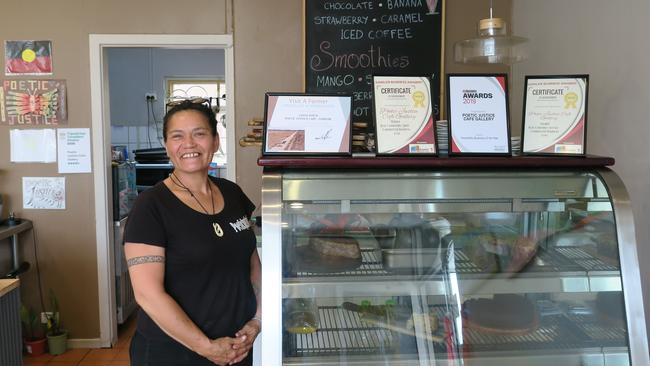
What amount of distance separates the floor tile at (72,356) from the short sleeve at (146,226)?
2327 mm

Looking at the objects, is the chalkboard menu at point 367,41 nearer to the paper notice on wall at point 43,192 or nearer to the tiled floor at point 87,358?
the paper notice on wall at point 43,192

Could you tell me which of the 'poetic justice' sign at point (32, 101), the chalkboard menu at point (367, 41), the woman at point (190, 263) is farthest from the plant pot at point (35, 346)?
the chalkboard menu at point (367, 41)

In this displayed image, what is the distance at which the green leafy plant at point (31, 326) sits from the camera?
345 cm

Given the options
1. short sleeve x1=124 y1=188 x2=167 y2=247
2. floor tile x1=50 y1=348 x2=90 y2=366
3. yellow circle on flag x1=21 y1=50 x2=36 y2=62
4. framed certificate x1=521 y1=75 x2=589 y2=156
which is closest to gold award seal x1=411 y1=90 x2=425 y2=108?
framed certificate x1=521 y1=75 x2=589 y2=156

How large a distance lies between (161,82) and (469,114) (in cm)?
527

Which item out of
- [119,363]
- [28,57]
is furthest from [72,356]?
[28,57]

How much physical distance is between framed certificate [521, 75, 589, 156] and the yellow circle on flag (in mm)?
3053

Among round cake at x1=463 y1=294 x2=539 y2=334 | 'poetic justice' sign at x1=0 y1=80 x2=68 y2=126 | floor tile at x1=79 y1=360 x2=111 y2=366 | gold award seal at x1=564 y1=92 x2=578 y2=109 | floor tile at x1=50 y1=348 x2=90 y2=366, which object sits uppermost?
'poetic justice' sign at x1=0 y1=80 x2=68 y2=126

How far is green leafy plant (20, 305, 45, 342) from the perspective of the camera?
345 centimetres

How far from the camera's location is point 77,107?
3.40 metres

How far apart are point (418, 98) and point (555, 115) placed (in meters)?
0.39

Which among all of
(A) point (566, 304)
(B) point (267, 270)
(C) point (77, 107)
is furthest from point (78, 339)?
(A) point (566, 304)

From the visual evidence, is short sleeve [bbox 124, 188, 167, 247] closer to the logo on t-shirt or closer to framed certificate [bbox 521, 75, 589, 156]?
the logo on t-shirt

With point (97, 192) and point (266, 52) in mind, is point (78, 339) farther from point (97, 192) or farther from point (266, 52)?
point (266, 52)
